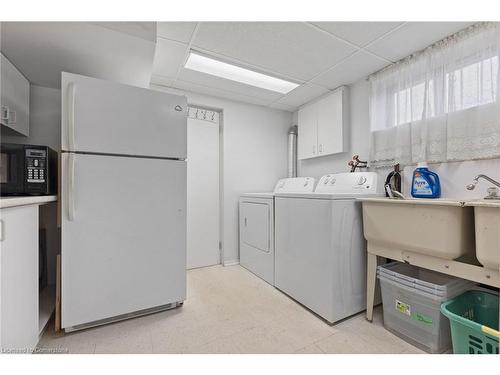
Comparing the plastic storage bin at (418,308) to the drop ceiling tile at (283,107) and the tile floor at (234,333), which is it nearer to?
the tile floor at (234,333)

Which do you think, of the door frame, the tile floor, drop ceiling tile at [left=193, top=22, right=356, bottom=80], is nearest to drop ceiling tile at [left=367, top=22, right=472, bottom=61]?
drop ceiling tile at [left=193, top=22, right=356, bottom=80]

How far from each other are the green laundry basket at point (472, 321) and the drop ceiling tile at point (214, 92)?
2.78m

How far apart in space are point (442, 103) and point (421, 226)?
1107 mm

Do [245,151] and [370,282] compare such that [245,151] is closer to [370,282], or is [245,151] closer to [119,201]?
[119,201]

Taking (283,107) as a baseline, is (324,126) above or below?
below

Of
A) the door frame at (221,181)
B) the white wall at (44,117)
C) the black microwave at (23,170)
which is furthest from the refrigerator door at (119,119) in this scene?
the door frame at (221,181)

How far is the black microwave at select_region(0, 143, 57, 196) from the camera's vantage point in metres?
1.37

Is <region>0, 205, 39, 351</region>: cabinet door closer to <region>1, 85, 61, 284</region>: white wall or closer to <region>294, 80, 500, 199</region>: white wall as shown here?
<region>1, 85, 61, 284</region>: white wall

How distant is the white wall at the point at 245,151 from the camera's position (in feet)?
9.90

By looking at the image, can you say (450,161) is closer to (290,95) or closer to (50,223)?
(290,95)

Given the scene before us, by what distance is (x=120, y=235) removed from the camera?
1601 mm

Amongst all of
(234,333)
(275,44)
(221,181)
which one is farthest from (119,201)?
(275,44)

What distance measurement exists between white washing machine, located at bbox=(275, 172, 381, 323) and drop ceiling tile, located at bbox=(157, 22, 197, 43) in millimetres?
1557

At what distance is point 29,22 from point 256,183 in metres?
2.56
